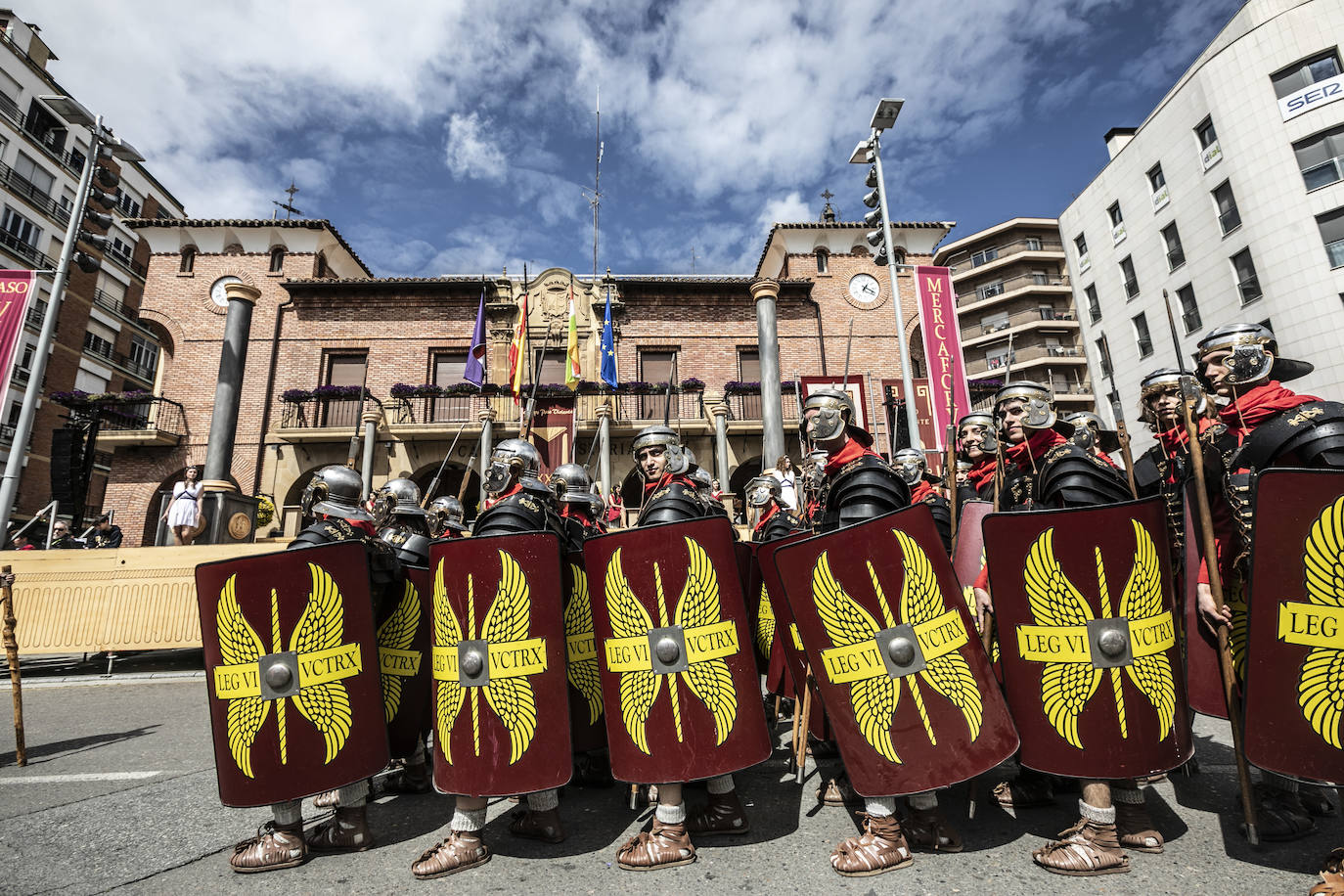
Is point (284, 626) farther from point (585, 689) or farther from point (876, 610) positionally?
point (876, 610)

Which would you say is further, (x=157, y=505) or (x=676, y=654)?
(x=157, y=505)

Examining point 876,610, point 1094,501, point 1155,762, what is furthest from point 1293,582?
point 876,610

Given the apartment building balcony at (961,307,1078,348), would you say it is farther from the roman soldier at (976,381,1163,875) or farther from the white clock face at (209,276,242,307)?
the roman soldier at (976,381,1163,875)

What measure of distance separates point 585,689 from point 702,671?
2.90 feet

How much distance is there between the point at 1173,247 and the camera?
22.6 metres

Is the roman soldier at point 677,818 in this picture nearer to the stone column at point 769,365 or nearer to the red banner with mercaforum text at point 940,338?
the red banner with mercaforum text at point 940,338

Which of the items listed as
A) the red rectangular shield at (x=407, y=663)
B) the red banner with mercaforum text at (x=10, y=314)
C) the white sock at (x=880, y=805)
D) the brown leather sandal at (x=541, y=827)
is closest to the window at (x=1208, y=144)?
the white sock at (x=880, y=805)

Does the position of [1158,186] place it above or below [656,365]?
above

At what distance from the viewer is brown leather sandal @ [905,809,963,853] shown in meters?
2.48

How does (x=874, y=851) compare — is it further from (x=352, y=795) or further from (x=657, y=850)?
(x=352, y=795)

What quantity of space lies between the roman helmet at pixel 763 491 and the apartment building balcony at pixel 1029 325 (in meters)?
34.6

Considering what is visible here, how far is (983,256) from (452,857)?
47.2m

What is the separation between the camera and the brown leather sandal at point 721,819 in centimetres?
272

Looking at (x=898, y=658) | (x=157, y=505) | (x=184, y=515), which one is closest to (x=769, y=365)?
(x=184, y=515)
